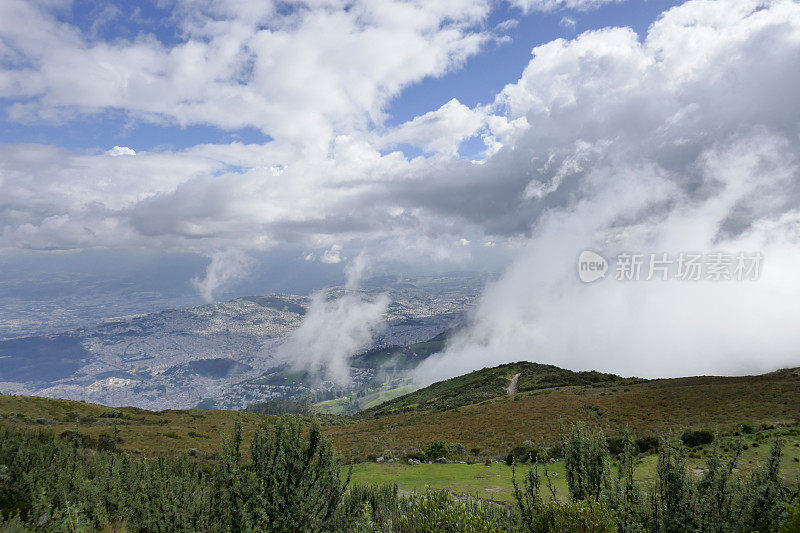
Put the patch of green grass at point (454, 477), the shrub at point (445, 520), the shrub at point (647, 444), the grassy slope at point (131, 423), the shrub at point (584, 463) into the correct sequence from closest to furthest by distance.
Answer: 1. the shrub at point (445, 520)
2. the shrub at point (584, 463)
3. the patch of green grass at point (454, 477)
4. the shrub at point (647, 444)
5. the grassy slope at point (131, 423)

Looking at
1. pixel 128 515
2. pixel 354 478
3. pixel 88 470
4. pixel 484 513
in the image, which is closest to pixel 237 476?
pixel 128 515

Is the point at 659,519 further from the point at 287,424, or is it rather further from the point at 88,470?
the point at 88,470

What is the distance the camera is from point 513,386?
87.1 m

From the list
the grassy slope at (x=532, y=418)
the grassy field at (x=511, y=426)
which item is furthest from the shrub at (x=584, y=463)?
the grassy slope at (x=532, y=418)

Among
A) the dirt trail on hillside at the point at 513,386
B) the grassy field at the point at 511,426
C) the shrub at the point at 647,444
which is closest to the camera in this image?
the grassy field at the point at 511,426

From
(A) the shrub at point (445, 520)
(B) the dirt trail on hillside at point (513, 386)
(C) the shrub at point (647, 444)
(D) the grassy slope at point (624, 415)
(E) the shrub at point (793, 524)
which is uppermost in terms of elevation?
(E) the shrub at point (793, 524)

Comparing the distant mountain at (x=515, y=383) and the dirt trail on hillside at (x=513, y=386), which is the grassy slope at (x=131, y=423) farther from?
the dirt trail on hillside at (x=513, y=386)

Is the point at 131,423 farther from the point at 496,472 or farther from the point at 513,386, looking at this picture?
the point at 513,386

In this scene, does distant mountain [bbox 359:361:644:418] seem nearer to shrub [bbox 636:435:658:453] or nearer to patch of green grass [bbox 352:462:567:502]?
→ patch of green grass [bbox 352:462:567:502]

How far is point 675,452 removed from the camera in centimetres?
747

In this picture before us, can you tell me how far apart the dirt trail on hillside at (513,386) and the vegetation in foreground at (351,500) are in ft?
244

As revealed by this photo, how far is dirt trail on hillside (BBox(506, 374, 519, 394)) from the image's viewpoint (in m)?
80.1

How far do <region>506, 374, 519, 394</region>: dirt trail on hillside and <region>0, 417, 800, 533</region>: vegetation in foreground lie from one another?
2923 inches

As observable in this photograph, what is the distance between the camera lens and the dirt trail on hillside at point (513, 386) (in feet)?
263
